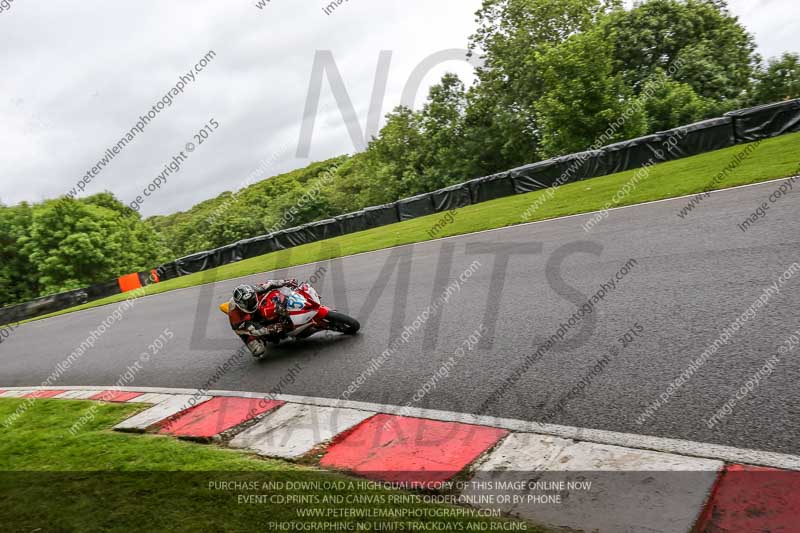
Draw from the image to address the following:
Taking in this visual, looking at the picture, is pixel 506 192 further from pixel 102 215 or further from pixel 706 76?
pixel 102 215

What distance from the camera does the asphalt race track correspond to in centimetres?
419

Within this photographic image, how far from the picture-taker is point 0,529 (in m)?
3.84

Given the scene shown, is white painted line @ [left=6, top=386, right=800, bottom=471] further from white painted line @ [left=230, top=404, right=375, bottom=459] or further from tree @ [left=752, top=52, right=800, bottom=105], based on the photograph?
tree @ [left=752, top=52, right=800, bottom=105]

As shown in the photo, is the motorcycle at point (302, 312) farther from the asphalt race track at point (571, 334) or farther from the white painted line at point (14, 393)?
the white painted line at point (14, 393)

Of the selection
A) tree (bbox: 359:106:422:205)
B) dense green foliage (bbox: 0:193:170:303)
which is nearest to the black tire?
tree (bbox: 359:106:422:205)

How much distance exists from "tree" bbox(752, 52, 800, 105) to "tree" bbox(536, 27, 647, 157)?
638 cm

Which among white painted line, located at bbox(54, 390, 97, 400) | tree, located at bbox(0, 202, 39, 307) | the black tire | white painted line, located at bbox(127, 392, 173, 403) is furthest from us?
tree, located at bbox(0, 202, 39, 307)

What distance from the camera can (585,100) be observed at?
29609 millimetres

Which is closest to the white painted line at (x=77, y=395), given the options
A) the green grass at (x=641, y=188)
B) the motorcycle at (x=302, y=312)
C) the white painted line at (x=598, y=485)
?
the motorcycle at (x=302, y=312)

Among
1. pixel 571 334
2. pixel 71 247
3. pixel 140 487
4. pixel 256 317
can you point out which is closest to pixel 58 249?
pixel 71 247

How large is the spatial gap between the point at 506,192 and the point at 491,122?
2139 centimetres

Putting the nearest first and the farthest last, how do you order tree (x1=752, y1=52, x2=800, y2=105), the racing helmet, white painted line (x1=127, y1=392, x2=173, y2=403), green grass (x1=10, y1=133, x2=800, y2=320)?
white painted line (x1=127, y1=392, x2=173, y2=403), the racing helmet, green grass (x1=10, y1=133, x2=800, y2=320), tree (x1=752, y1=52, x2=800, y2=105)

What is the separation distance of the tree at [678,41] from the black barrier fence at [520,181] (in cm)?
1668

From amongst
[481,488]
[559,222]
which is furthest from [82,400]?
[559,222]
